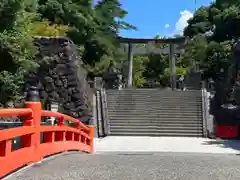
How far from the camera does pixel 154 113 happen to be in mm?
20953

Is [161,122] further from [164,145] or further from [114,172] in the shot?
[114,172]

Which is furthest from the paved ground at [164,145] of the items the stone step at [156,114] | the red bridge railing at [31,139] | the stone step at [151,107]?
the red bridge railing at [31,139]

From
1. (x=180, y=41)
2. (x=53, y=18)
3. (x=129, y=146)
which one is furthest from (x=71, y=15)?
(x=180, y=41)

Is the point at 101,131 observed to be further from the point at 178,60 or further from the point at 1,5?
the point at 178,60

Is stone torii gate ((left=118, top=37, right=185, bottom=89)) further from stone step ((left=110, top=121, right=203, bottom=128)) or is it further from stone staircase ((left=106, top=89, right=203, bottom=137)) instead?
stone step ((left=110, top=121, right=203, bottom=128))

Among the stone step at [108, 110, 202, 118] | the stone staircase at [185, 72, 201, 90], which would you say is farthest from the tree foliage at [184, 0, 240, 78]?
the stone step at [108, 110, 202, 118]

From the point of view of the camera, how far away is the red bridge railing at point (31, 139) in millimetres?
4852

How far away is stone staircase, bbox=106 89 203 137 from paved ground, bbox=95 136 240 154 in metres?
1.33

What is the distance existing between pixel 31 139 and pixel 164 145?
9.99 meters

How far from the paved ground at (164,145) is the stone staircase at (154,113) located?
133 cm

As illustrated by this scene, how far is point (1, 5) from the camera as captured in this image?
8.24m

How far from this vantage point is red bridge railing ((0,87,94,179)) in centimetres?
485

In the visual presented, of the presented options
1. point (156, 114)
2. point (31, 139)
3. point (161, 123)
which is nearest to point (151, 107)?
point (156, 114)

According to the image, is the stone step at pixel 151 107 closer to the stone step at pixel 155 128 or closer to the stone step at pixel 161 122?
the stone step at pixel 161 122
